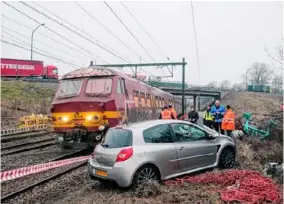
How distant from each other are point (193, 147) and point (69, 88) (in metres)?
5.90

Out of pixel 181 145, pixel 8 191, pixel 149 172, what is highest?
pixel 181 145

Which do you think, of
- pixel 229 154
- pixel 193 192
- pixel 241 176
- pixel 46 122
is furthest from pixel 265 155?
pixel 46 122

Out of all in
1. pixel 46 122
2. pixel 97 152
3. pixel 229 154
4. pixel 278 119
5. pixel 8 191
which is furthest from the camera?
pixel 46 122

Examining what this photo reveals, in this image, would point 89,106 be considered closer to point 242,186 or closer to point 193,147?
point 193,147

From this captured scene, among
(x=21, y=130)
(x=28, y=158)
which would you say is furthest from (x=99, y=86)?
(x=21, y=130)

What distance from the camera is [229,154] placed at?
900 cm

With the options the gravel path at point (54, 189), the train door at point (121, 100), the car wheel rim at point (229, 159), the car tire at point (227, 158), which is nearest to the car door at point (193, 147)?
the car tire at point (227, 158)

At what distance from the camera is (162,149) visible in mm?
7125

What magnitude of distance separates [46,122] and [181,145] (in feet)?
61.2

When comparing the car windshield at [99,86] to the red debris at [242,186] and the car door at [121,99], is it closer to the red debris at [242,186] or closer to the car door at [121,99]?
the car door at [121,99]

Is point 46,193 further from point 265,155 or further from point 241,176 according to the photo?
point 265,155

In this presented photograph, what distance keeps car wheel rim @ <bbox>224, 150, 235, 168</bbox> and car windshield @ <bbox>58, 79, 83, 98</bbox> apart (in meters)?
5.67

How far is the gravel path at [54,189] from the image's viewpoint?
7.00 metres

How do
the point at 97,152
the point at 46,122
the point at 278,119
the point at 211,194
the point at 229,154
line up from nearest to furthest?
1. the point at 211,194
2. the point at 97,152
3. the point at 229,154
4. the point at 278,119
5. the point at 46,122
